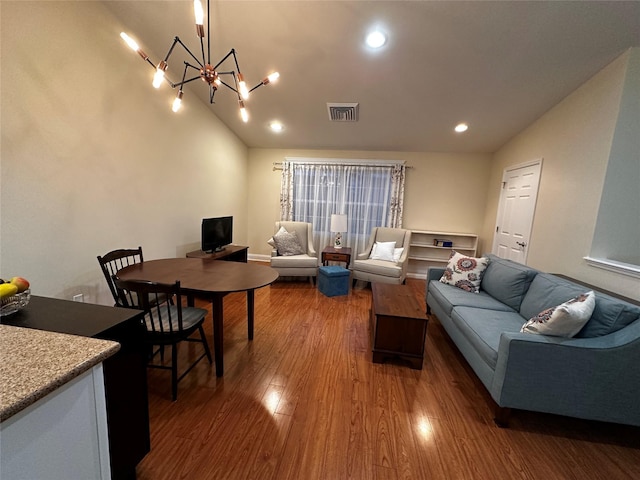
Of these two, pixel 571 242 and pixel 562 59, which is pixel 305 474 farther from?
pixel 562 59

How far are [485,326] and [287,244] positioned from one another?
3.04 m

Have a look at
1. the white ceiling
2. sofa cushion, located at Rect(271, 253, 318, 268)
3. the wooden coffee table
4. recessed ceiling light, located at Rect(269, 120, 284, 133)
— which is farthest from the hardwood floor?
recessed ceiling light, located at Rect(269, 120, 284, 133)

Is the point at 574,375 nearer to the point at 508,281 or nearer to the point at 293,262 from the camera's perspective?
the point at 508,281

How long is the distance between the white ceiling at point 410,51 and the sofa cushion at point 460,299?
228 cm

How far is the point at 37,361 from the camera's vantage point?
A: 2.35 ft

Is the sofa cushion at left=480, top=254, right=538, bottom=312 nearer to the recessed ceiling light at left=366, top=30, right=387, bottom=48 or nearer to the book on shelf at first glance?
the book on shelf

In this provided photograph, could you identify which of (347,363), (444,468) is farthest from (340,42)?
(444,468)

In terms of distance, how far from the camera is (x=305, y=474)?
131cm

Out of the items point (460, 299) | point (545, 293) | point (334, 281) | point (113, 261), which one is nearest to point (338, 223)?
point (334, 281)

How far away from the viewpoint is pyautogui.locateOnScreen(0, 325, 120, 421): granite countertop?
0.60 meters

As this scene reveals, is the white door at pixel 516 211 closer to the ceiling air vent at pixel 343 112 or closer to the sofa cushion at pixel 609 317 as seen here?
the sofa cushion at pixel 609 317

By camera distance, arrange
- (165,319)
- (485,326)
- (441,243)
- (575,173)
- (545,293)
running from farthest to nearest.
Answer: (441,243)
(575,173)
(545,293)
(485,326)
(165,319)

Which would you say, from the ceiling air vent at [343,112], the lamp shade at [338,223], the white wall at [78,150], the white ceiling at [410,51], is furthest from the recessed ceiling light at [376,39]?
the lamp shade at [338,223]

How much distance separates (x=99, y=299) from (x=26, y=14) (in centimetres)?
224
